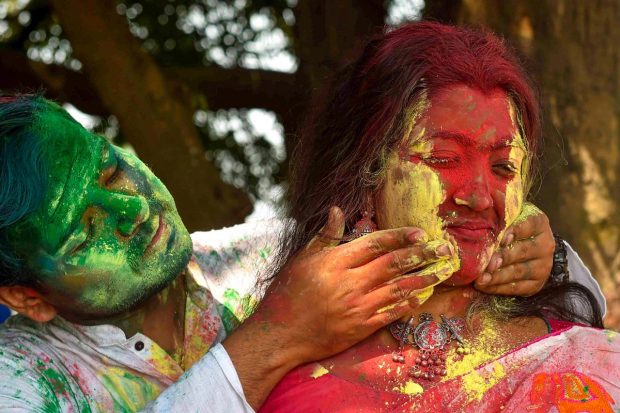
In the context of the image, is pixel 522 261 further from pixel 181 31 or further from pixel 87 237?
pixel 181 31

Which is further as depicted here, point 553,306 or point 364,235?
point 553,306

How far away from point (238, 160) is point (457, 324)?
129 inches

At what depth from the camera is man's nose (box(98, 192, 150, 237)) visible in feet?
10.2

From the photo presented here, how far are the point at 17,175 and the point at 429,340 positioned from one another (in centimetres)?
143

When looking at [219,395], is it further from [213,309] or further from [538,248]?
[538,248]

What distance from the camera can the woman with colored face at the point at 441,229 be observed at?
8.34ft

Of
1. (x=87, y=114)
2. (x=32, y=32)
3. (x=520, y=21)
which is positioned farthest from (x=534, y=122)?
(x=32, y=32)

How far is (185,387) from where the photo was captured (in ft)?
8.92

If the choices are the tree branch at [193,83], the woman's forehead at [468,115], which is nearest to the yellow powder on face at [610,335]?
the woman's forehead at [468,115]

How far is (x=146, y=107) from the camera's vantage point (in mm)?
4707

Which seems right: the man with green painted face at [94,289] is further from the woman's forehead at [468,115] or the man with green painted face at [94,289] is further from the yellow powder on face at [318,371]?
the woman's forehead at [468,115]

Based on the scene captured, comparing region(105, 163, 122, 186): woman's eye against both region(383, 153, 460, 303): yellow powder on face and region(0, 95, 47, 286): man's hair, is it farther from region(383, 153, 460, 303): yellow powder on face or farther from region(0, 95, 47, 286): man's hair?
region(383, 153, 460, 303): yellow powder on face

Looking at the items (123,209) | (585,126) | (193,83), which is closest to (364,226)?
(123,209)

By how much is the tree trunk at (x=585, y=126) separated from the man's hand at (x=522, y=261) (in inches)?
48.3
